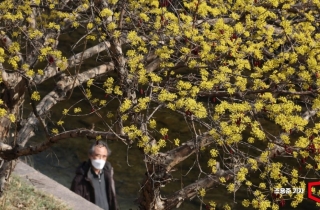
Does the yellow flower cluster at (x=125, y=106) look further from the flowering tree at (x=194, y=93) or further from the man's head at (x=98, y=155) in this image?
the man's head at (x=98, y=155)

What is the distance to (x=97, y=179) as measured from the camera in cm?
882

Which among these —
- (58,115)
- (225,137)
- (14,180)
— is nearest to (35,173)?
(14,180)

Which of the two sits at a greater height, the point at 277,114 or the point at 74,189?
the point at 277,114

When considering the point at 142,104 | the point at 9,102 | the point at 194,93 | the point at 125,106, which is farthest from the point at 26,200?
the point at 194,93

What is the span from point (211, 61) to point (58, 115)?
9.98 metres

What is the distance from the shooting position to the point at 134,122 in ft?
23.1

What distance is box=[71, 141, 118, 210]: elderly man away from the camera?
866cm

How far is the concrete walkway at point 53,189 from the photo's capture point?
830cm

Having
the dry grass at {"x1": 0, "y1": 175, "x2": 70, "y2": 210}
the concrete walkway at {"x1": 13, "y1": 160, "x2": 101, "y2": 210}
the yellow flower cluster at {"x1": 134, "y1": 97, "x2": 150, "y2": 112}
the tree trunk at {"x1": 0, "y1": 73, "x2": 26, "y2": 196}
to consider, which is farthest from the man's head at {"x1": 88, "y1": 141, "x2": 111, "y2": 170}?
the yellow flower cluster at {"x1": 134, "y1": 97, "x2": 150, "y2": 112}

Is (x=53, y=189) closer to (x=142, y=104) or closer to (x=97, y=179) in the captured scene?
(x=97, y=179)

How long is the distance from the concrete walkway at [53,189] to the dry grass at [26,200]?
15cm

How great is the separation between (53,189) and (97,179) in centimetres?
59

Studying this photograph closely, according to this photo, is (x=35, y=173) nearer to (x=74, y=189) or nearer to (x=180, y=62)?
(x=74, y=189)

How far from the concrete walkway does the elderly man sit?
0.25 m
